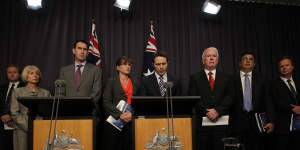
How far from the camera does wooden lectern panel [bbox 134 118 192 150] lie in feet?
8.03

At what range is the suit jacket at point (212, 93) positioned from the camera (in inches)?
127

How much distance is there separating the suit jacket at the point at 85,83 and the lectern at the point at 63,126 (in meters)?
0.96

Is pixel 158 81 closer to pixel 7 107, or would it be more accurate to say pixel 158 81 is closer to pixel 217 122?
pixel 217 122

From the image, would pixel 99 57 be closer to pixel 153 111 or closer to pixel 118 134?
pixel 118 134

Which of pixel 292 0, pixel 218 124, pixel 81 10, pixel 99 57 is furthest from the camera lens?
pixel 292 0

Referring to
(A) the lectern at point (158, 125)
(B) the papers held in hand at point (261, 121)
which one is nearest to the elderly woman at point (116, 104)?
(A) the lectern at point (158, 125)

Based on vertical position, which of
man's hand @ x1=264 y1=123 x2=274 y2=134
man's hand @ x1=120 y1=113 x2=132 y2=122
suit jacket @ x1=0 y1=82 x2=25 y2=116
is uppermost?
suit jacket @ x1=0 y1=82 x2=25 y2=116

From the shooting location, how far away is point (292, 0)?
5.60m

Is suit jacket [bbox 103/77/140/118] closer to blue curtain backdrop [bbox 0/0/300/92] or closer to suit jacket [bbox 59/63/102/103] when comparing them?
suit jacket [bbox 59/63/102/103]

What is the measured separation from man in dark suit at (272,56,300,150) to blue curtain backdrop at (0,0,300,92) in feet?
4.75

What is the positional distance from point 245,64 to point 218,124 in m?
1.16

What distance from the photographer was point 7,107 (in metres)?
3.79

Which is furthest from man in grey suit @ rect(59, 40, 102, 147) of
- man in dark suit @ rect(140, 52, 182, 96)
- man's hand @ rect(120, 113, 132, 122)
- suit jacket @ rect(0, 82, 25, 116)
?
suit jacket @ rect(0, 82, 25, 116)

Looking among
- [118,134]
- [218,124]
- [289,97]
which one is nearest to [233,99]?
[218,124]
